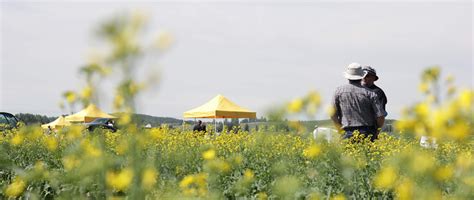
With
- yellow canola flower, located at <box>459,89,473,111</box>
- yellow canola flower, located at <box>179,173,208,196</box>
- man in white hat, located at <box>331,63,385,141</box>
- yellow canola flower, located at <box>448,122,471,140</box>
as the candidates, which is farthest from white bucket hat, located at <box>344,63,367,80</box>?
yellow canola flower, located at <box>448,122,471,140</box>

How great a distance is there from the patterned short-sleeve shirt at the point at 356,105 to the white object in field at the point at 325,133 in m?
1.20

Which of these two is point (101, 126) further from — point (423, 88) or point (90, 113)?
point (423, 88)

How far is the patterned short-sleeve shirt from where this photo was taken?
564cm

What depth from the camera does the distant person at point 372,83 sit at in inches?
233

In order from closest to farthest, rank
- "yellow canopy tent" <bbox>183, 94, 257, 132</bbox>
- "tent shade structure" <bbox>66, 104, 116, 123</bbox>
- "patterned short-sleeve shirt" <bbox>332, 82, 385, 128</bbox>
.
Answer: "tent shade structure" <bbox>66, 104, 116, 123</bbox>, "patterned short-sleeve shirt" <bbox>332, 82, 385, 128</bbox>, "yellow canopy tent" <bbox>183, 94, 257, 132</bbox>

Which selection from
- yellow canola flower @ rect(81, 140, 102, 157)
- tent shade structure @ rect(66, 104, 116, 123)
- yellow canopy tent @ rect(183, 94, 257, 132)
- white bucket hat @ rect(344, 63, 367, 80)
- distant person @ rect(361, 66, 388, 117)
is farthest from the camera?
yellow canopy tent @ rect(183, 94, 257, 132)

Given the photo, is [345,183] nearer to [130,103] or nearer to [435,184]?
[435,184]

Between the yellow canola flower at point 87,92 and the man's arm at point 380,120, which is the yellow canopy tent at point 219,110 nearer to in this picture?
the man's arm at point 380,120

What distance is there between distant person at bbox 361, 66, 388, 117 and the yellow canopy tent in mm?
9903

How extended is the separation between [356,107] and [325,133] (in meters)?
1.43

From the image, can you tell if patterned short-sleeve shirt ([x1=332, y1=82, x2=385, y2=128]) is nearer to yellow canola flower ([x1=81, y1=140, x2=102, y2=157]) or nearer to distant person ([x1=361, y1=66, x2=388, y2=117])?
distant person ([x1=361, y1=66, x2=388, y2=117])

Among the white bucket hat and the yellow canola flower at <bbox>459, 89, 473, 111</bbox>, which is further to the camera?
the white bucket hat

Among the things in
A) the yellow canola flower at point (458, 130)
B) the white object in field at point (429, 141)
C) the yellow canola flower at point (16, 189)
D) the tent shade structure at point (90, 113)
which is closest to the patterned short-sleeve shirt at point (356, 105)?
the tent shade structure at point (90, 113)

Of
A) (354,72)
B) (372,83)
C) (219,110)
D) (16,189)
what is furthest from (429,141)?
(219,110)
